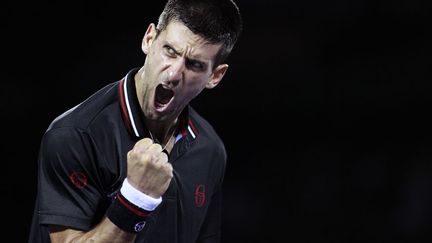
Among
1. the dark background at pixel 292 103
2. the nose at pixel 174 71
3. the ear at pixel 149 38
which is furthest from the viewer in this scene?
the dark background at pixel 292 103

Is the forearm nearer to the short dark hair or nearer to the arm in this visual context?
the arm

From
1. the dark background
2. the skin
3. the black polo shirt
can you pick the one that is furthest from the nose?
the dark background

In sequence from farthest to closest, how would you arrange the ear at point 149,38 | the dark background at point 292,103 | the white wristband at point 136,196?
the dark background at point 292,103
the ear at point 149,38
the white wristband at point 136,196

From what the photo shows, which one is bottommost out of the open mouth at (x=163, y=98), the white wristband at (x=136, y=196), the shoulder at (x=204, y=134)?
the white wristband at (x=136, y=196)

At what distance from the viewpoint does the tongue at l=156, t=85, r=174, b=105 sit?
1961mm

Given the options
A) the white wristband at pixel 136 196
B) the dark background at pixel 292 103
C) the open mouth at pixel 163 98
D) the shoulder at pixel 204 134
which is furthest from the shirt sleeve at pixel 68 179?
the dark background at pixel 292 103

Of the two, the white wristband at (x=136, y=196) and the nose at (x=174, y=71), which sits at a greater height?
the nose at (x=174, y=71)

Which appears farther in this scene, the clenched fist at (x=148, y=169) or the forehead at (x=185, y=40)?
the forehead at (x=185, y=40)

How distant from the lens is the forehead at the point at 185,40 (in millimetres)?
1931

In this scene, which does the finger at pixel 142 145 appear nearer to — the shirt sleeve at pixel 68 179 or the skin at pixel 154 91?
the skin at pixel 154 91

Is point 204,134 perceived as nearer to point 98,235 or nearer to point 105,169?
point 105,169

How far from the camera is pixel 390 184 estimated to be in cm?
355

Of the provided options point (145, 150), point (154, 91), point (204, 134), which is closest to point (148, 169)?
point (145, 150)

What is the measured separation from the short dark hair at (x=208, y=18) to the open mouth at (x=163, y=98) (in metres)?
0.16
